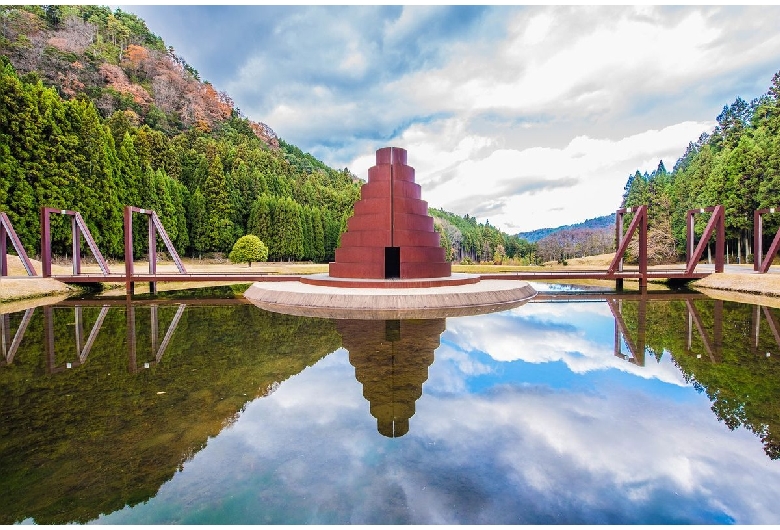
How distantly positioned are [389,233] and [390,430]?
11.2 m

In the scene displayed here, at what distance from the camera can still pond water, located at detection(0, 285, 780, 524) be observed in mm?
2834

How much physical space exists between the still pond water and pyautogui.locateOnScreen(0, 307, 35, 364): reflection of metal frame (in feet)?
0.36

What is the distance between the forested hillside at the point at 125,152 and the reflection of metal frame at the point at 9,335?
17.1 m

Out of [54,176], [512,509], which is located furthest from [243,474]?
[54,176]

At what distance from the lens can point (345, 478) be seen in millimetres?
3125

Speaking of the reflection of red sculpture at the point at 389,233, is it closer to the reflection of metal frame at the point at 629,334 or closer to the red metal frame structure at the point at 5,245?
the reflection of metal frame at the point at 629,334

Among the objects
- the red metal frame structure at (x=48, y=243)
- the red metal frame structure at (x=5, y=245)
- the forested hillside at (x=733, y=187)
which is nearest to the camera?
the red metal frame structure at (x=48, y=243)

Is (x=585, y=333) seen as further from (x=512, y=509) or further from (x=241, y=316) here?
(x=241, y=316)

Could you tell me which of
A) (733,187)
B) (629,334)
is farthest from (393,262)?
(733,187)

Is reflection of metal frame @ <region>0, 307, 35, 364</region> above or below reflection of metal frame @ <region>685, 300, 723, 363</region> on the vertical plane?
above

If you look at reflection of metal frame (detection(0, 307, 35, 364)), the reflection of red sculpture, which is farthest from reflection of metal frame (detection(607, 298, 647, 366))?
reflection of metal frame (detection(0, 307, 35, 364))

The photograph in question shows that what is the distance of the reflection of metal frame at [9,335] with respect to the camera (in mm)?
7016

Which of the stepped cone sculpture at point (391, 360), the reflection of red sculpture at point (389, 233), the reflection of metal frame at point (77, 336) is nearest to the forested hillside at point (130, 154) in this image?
the reflection of metal frame at point (77, 336)

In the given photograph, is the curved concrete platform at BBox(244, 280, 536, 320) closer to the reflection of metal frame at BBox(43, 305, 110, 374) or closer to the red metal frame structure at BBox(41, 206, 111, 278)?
the reflection of metal frame at BBox(43, 305, 110, 374)
